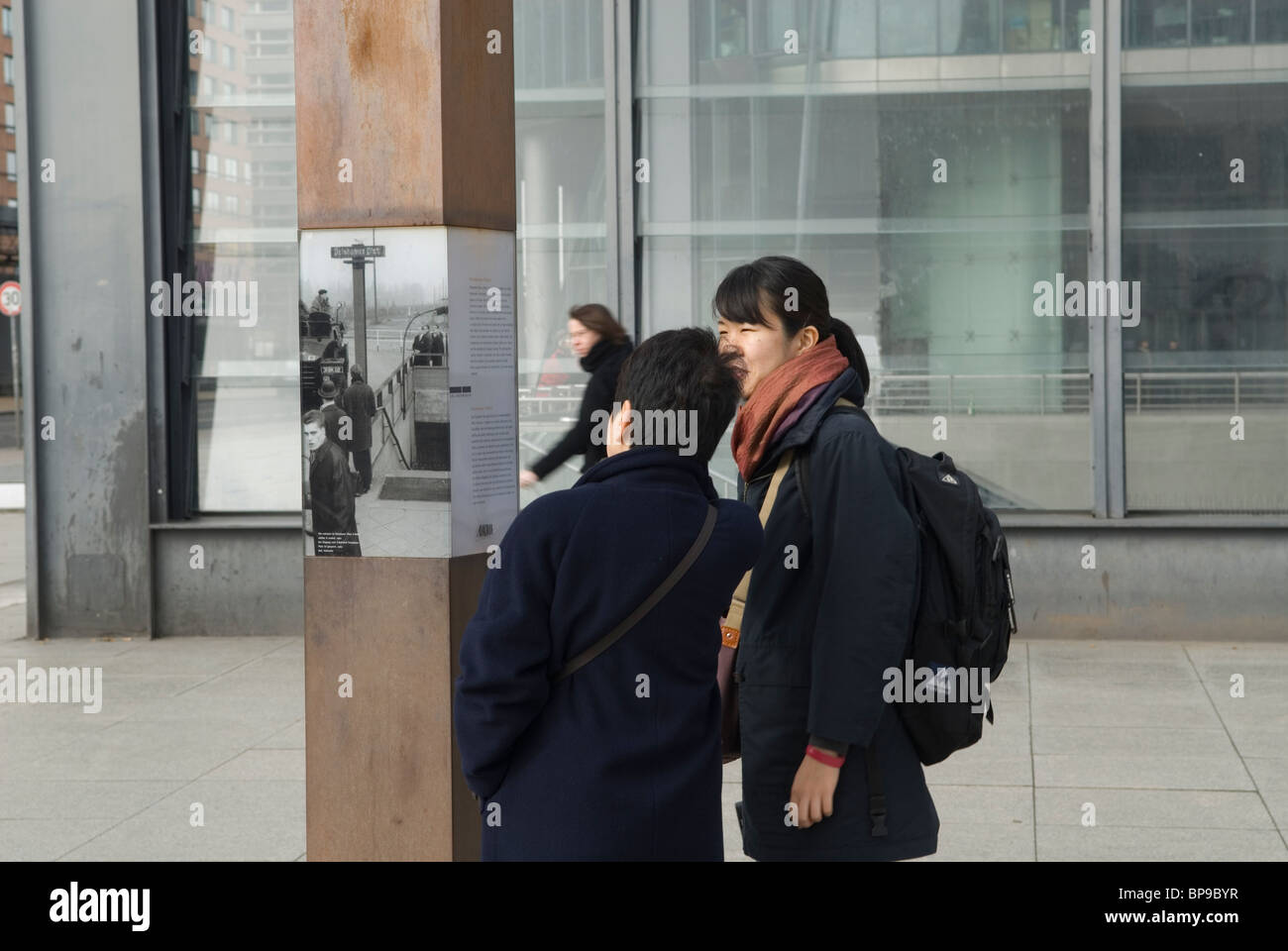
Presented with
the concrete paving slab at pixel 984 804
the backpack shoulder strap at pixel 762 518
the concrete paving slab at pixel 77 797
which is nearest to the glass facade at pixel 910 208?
the concrete paving slab at pixel 984 804

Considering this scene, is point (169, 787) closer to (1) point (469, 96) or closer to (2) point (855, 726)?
(1) point (469, 96)

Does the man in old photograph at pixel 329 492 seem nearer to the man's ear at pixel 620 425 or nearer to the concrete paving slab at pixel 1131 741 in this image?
the man's ear at pixel 620 425

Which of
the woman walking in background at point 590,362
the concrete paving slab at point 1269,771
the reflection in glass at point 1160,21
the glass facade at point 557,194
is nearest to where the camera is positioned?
the concrete paving slab at point 1269,771

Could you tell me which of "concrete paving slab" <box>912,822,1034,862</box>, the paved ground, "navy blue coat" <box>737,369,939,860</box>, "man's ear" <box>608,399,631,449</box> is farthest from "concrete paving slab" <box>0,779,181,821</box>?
"man's ear" <box>608,399,631,449</box>

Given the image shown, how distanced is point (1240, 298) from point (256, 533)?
5.76 m

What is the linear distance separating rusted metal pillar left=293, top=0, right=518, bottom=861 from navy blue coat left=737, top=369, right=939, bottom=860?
0.82 meters

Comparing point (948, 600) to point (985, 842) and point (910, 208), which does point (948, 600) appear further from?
point (910, 208)

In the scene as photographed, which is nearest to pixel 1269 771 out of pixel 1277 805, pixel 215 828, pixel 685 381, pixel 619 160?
pixel 1277 805

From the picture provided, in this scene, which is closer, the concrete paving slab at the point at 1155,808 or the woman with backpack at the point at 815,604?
the woman with backpack at the point at 815,604

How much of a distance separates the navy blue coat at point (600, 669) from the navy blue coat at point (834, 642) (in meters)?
0.26

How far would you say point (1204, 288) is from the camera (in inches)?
343

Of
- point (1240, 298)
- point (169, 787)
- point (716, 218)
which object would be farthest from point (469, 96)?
point (1240, 298)

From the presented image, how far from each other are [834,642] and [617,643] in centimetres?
51

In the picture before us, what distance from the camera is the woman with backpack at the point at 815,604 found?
A: 290 centimetres
